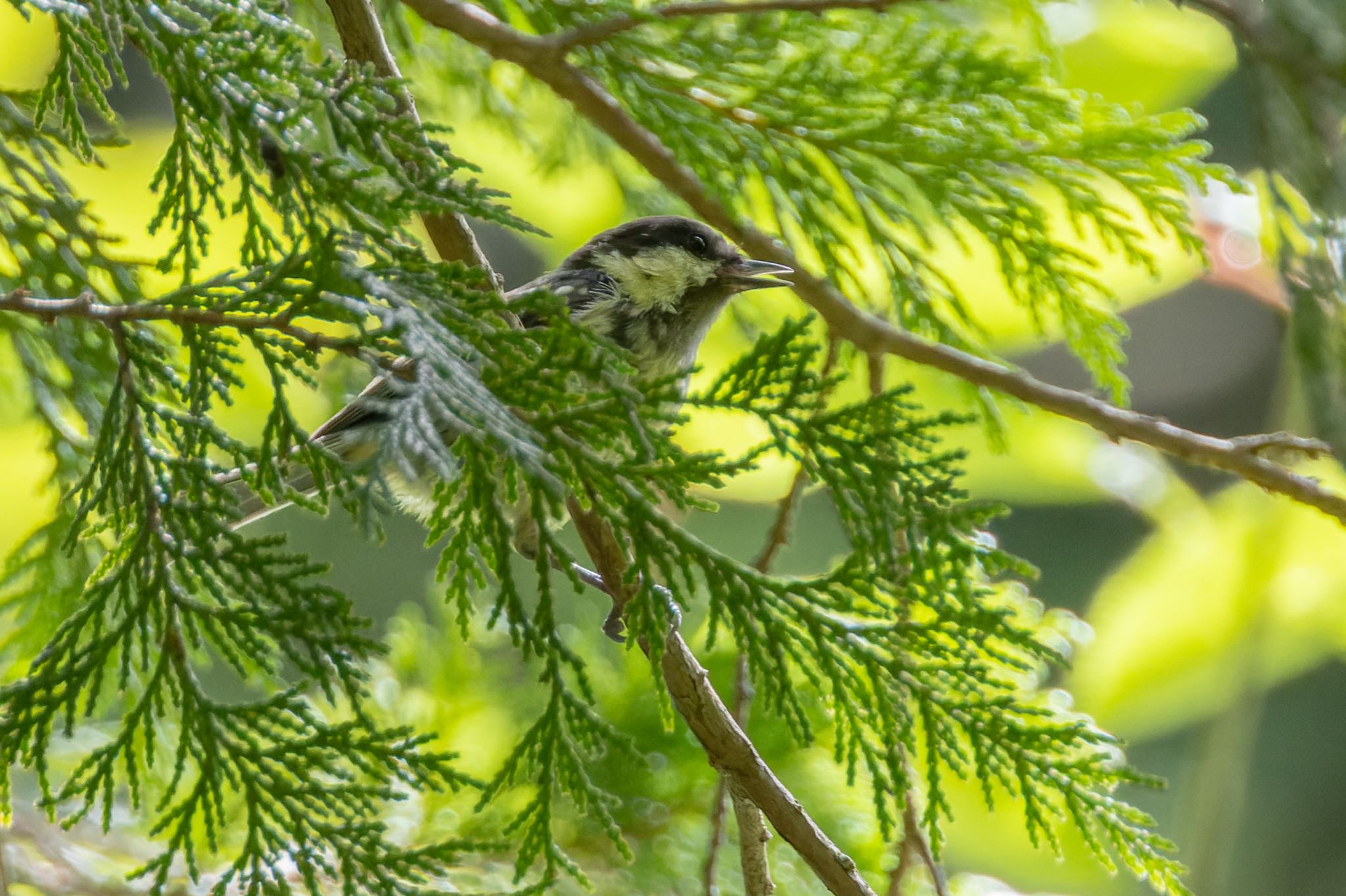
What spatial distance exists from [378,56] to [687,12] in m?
0.41

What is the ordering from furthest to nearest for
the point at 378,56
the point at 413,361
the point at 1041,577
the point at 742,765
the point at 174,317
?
1. the point at 1041,577
2. the point at 378,56
3. the point at 742,765
4. the point at 174,317
5. the point at 413,361

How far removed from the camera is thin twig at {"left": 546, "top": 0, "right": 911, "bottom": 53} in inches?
47.6

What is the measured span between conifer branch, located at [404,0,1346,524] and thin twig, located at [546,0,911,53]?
3 cm

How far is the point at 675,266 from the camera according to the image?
2.24 m

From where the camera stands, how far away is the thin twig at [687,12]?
1.21 meters

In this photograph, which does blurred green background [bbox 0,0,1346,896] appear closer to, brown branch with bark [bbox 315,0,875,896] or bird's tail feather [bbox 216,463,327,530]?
bird's tail feather [bbox 216,463,327,530]

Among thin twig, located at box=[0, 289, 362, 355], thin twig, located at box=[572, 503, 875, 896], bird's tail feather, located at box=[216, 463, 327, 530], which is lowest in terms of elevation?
thin twig, located at box=[572, 503, 875, 896]

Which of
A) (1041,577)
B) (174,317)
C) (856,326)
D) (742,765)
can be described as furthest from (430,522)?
(1041,577)

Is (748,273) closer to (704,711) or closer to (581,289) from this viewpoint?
(581,289)

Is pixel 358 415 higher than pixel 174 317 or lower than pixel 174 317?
higher

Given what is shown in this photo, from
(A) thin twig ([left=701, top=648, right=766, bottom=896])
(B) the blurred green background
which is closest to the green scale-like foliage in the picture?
(A) thin twig ([left=701, top=648, right=766, bottom=896])

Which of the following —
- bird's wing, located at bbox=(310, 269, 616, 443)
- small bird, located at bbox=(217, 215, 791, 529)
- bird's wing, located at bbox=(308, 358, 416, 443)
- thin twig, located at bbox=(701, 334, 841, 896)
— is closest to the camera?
bird's wing, located at bbox=(310, 269, 616, 443)

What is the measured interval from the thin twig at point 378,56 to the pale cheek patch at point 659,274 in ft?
2.40

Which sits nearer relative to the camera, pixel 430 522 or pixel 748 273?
pixel 430 522
